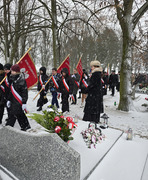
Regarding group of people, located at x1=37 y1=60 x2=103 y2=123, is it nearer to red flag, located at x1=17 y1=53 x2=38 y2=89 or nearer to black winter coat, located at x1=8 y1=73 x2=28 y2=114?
red flag, located at x1=17 y1=53 x2=38 y2=89

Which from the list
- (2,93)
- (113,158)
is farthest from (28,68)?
(113,158)

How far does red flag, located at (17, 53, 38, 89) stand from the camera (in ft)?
15.2

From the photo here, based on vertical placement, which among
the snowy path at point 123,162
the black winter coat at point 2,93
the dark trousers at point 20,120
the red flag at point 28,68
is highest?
the red flag at point 28,68

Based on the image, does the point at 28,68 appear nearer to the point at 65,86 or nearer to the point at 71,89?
the point at 65,86

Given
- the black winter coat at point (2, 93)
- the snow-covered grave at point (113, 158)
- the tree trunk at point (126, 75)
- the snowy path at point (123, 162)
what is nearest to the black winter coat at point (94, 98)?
the snow-covered grave at point (113, 158)

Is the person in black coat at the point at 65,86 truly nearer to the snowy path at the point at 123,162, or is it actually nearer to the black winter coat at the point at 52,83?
the black winter coat at the point at 52,83

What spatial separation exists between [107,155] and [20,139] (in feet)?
5.40

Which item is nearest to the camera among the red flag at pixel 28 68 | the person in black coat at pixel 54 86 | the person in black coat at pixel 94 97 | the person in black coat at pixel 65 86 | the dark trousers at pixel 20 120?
the person in black coat at pixel 94 97

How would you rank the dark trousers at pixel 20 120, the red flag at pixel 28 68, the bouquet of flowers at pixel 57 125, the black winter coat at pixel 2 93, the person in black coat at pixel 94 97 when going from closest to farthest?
1. the bouquet of flowers at pixel 57 125
2. the person in black coat at pixel 94 97
3. the dark trousers at pixel 20 120
4. the black winter coat at pixel 2 93
5. the red flag at pixel 28 68

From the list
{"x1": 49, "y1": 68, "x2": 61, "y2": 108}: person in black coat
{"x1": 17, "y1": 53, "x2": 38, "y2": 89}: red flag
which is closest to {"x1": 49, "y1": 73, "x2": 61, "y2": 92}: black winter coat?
{"x1": 49, "y1": 68, "x2": 61, "y2": 108}: person in black coat

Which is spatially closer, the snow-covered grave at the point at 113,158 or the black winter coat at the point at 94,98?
the snow-covered grave at the point at 113,158

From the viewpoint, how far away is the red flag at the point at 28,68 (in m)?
4.63

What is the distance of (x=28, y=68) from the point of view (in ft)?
15.9

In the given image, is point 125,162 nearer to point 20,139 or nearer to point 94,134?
point 94,134
